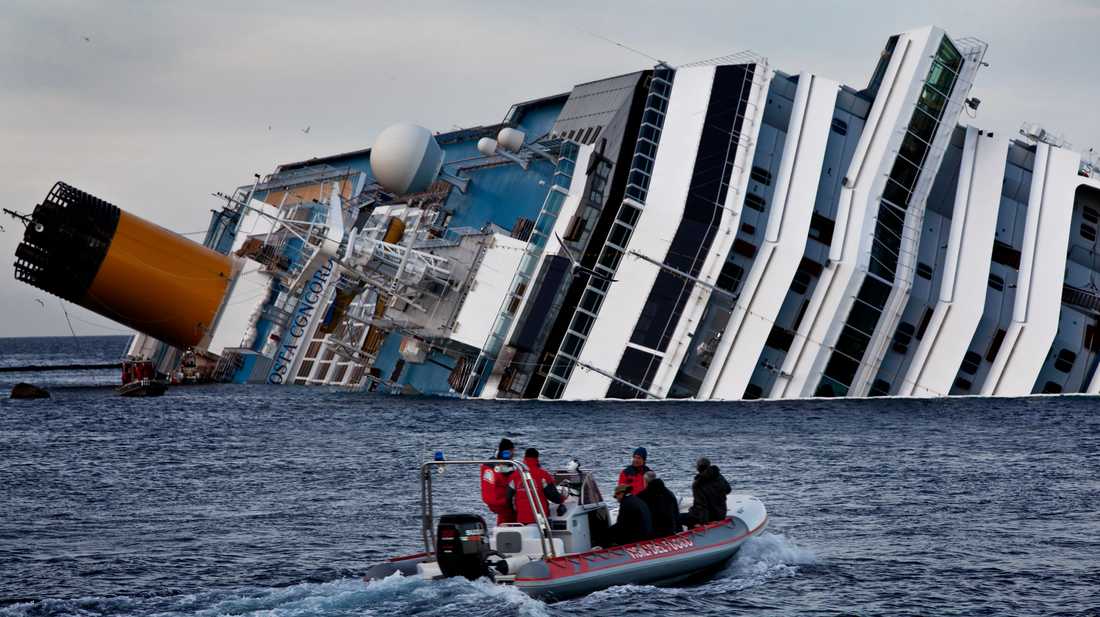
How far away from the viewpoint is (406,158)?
6234cm

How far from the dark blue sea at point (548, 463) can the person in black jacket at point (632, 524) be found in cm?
94

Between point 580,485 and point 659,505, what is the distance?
4.38 ft

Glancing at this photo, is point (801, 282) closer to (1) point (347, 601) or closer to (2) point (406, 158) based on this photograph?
(2) point (406, 158)

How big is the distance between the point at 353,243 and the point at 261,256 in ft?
53.9

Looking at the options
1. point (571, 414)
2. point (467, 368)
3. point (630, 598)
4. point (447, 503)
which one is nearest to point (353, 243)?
point (467, 368)

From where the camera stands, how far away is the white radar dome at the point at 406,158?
62.4 metres

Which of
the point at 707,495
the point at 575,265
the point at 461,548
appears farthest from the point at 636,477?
the point at 575,265

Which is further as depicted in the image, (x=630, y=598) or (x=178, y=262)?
(x=178, y=262)

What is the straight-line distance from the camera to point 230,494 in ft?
113

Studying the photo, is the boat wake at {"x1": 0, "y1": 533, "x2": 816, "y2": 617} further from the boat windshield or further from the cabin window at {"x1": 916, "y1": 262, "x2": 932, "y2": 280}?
the cabin window at {"x1": 916, "y1": 262, "x2": 932, "y2": 280}

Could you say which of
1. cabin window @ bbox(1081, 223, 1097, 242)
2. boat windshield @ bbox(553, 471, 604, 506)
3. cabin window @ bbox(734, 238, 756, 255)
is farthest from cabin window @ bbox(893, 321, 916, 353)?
boat windshield @ bbox(553, 471, 604, 506)

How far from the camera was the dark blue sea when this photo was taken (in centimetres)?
2172

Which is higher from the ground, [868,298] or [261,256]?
[868,298]

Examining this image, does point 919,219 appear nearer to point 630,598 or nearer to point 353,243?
point 353,243
